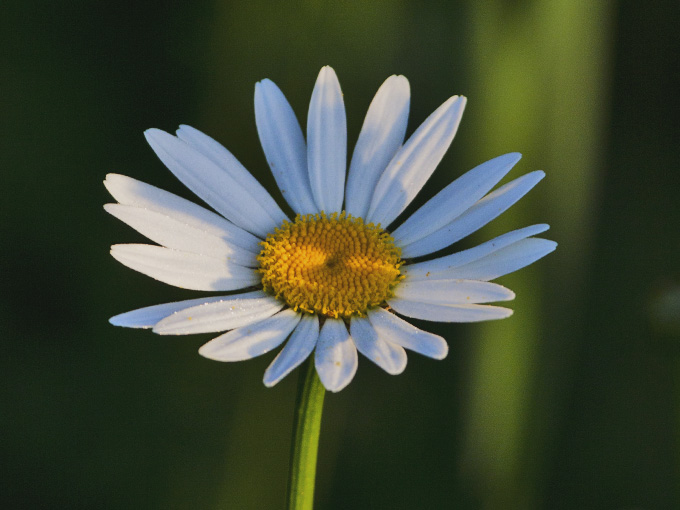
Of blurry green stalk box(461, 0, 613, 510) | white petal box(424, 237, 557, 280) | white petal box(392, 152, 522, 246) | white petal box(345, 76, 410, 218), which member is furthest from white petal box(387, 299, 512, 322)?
blurry green stalk box(461, 0, 613, 510)

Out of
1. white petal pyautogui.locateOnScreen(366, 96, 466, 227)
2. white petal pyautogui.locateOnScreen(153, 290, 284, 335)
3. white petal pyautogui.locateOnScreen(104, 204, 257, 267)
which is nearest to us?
white petal pyautogui.locateOnScreen(153, 290, 284, 335)

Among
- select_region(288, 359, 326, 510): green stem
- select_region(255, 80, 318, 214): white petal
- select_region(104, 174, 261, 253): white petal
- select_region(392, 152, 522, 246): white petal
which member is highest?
select_region(255, 80, 318, 214): white petal

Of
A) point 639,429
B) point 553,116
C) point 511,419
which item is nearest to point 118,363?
point 511,419

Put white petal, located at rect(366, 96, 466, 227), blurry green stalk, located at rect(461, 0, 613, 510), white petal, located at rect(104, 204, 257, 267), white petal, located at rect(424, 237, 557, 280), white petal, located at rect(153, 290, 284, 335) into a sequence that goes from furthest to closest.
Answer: blurry green stalk, located at rect(461, 0, 613, 510) → white petal, located at rect(366, 96, 466, 227) → white petal, located at rect(104, 204, 257, 267) → white petal, located at rect(424, 237, 557, 280) → white petal, located at rect(153, 290, 284, 335)

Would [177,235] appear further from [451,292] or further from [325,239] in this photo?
[451,292]

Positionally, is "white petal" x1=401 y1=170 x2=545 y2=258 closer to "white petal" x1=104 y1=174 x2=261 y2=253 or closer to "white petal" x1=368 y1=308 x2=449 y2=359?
"white petal" x1=368 y1=308 x2=449 y2=359

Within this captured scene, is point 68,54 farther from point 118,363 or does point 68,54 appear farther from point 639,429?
point 639,429

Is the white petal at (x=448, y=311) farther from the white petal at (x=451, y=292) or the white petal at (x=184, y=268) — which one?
the white petal at (x=184, y=268)

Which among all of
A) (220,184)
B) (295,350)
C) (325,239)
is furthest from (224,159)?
(295,350)

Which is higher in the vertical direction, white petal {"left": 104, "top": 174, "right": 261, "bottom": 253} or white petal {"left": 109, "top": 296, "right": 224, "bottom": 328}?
white petal {"left": 104, "top": 174, "right": 261, "bottom": 253}
